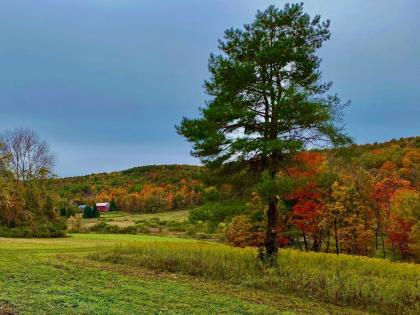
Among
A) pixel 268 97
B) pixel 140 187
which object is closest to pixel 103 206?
pixel 140 187

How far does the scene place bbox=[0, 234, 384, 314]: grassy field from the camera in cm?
1005

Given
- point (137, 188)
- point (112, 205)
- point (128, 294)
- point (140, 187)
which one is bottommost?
point (128, 294)

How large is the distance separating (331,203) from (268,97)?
2324 centimetres

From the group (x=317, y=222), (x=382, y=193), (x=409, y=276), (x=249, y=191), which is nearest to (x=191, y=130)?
(x=249, y=191)

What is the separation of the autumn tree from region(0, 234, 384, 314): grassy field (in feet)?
16.1

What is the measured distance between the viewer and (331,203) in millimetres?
39750

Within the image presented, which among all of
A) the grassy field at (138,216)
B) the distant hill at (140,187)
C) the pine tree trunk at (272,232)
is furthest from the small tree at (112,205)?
the pine tree trunk at (272,232)

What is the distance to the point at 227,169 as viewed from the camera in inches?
771

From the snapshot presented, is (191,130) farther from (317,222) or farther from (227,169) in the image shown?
(317,222)

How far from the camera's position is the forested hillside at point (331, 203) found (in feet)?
61.6

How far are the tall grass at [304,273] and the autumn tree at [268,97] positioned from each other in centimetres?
181

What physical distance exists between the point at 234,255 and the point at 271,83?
25.8 feet

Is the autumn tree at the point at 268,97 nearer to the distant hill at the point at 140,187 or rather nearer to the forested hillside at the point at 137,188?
the distant hill at the point at 140,187

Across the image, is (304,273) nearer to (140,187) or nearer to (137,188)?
(140,187)
